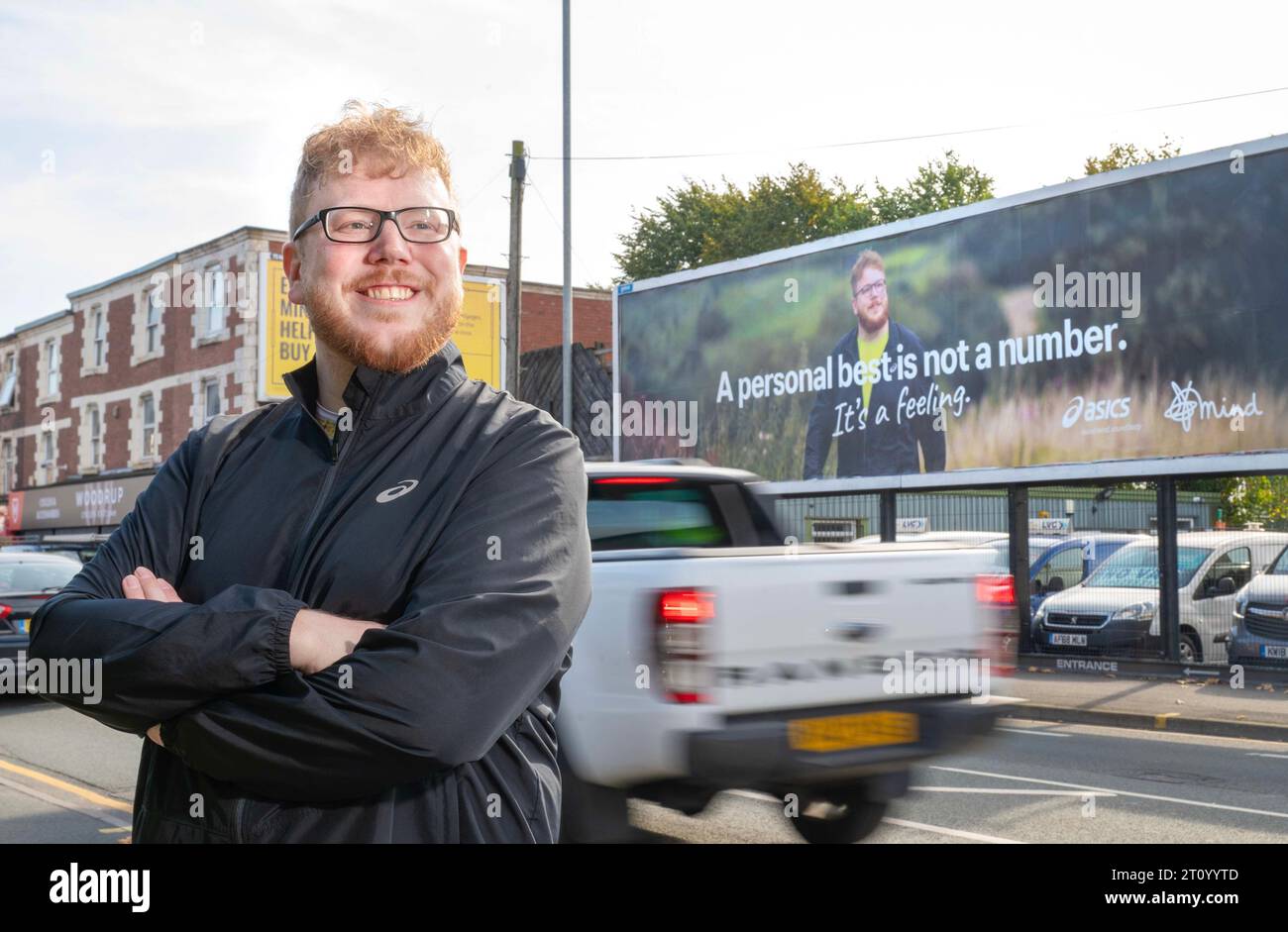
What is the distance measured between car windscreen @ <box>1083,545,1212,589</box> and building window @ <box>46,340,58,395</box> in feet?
123

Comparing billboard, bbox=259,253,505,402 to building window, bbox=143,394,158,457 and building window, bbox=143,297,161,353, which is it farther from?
building window, bbox=143,297,161,353

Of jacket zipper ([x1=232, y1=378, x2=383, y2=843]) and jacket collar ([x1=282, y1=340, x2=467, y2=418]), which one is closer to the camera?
jacket zipper ([x1=232, y1=378, x2=383, y2=843])

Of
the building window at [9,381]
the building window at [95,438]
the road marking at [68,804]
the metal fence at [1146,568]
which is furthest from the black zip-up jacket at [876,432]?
the building window at [9,381]

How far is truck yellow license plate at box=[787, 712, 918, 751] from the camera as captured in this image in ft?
19.0

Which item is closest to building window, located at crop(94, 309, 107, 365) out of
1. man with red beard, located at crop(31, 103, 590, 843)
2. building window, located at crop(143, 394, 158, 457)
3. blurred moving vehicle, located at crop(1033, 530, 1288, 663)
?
building window, located at crop(143, 394, 158, 457)

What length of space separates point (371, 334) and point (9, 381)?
51.9 metres

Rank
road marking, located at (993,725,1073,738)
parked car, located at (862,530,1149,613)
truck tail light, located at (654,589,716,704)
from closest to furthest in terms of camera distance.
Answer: truck tail light, located at (654,589,716,704) → road marking, located at (993,725,1073,738) → parked car, located at (862,530,1149,613)

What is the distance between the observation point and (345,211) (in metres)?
2.15

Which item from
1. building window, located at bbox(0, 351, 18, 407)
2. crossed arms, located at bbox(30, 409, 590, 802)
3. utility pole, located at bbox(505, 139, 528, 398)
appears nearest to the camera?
crossed arms, located at bbox(30, 409, 590, 802)

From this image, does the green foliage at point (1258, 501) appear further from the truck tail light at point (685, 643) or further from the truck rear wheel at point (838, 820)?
the truck tail light at point (685, 643)

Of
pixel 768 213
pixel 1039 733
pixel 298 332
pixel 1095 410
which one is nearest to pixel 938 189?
pixel 768 213

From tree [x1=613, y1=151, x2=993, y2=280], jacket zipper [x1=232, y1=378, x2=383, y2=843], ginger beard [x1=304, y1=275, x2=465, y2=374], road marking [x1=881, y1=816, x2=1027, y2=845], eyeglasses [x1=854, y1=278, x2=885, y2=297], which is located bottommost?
road marking [x1=881, y1=816, x2=1027, y2=845]

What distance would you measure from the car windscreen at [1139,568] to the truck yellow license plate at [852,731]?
12.4 metres
